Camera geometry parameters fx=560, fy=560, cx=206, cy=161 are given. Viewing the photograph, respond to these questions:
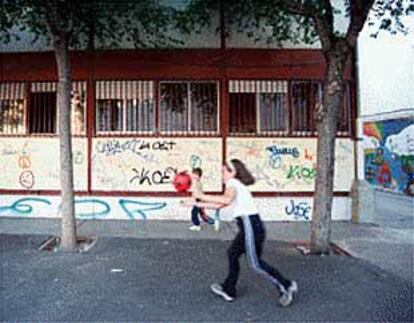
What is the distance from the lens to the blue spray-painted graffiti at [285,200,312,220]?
12516 mm

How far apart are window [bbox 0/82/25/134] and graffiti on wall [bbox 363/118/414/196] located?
12598mm

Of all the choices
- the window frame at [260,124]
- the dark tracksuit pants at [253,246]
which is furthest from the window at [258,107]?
the dark tracksuit pants at [253,246]

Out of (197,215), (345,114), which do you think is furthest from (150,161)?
(345,114)

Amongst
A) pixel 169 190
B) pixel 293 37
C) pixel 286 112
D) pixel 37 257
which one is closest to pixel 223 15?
pixel 293 37

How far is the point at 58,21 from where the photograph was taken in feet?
29.8

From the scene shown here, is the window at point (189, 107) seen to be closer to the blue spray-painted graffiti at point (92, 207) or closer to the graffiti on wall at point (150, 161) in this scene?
the graffiti on wall at point (150, 161)

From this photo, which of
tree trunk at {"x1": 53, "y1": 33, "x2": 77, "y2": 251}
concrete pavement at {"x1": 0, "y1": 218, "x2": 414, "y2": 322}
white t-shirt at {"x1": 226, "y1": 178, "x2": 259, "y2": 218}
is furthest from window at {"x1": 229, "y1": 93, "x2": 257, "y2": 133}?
white t-shirt at {"x1": 226, "y1": 178, "x2": 259, "y2": 218}

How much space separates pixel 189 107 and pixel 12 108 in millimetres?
4119

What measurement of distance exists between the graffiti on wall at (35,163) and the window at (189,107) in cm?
200

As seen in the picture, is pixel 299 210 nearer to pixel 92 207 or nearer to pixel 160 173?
pixel 160 173

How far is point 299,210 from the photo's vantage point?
12.5m

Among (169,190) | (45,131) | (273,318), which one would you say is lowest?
(273,318)

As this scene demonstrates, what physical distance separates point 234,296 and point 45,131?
314 inches

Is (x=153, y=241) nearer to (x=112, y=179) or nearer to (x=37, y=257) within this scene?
(x=37, y=257)
